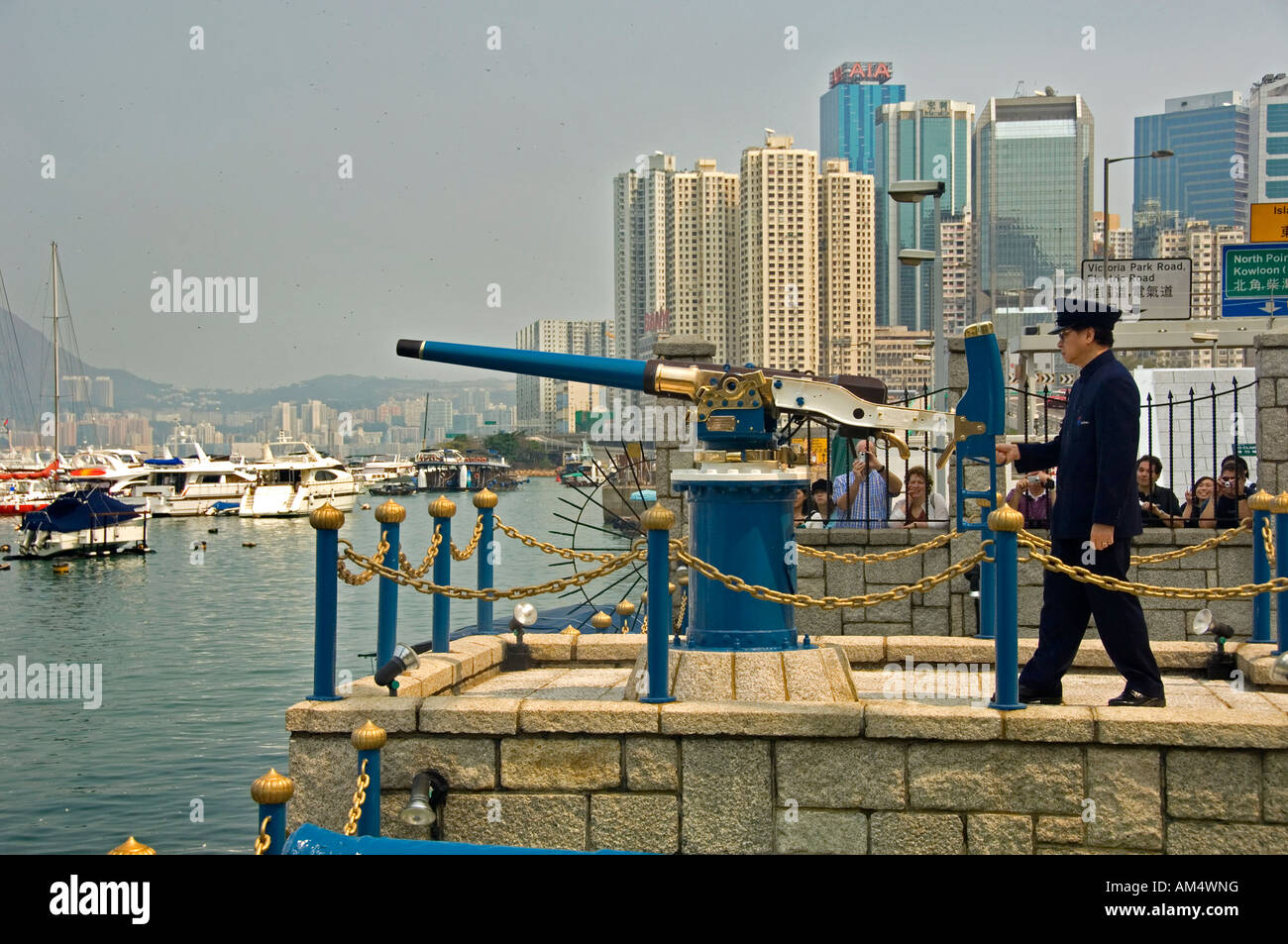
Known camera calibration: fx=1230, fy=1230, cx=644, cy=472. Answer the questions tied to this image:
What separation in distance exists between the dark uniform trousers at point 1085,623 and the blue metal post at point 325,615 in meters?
3.58

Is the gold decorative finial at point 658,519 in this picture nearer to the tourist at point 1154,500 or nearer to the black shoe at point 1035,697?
the black shoe at point 1035,697

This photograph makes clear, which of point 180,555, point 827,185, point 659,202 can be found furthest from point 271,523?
point 827,185

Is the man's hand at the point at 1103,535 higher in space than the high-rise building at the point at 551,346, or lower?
lower

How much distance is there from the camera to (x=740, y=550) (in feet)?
23.1

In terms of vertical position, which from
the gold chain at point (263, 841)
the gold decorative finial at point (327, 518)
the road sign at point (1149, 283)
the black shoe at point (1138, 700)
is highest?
the road sign at point (1149, 283)

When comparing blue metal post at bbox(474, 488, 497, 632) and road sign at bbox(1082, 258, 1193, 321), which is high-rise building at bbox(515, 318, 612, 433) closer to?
road sign at bbox(1082, 258, 1193, 321)

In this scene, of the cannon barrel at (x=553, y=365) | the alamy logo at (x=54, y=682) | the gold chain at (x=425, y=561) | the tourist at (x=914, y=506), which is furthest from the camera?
the alamy logo at (x=54, y=682)

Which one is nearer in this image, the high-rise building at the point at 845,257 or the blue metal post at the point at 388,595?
the blue metal post at the point at 388,595

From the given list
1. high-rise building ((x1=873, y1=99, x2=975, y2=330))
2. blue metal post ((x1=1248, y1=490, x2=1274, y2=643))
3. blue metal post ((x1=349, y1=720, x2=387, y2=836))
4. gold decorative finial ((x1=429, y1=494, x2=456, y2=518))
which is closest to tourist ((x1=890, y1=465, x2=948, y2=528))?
blue metal post ((x1=1248, y1=490, x2=1274, y2=643))

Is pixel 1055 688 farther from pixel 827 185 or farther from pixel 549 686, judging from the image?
pixel 827 185

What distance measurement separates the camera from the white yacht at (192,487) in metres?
85.0

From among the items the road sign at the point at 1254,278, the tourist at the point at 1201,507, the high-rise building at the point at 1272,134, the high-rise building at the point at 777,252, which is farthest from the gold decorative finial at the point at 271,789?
the high-rise building at the point at 1272,134
